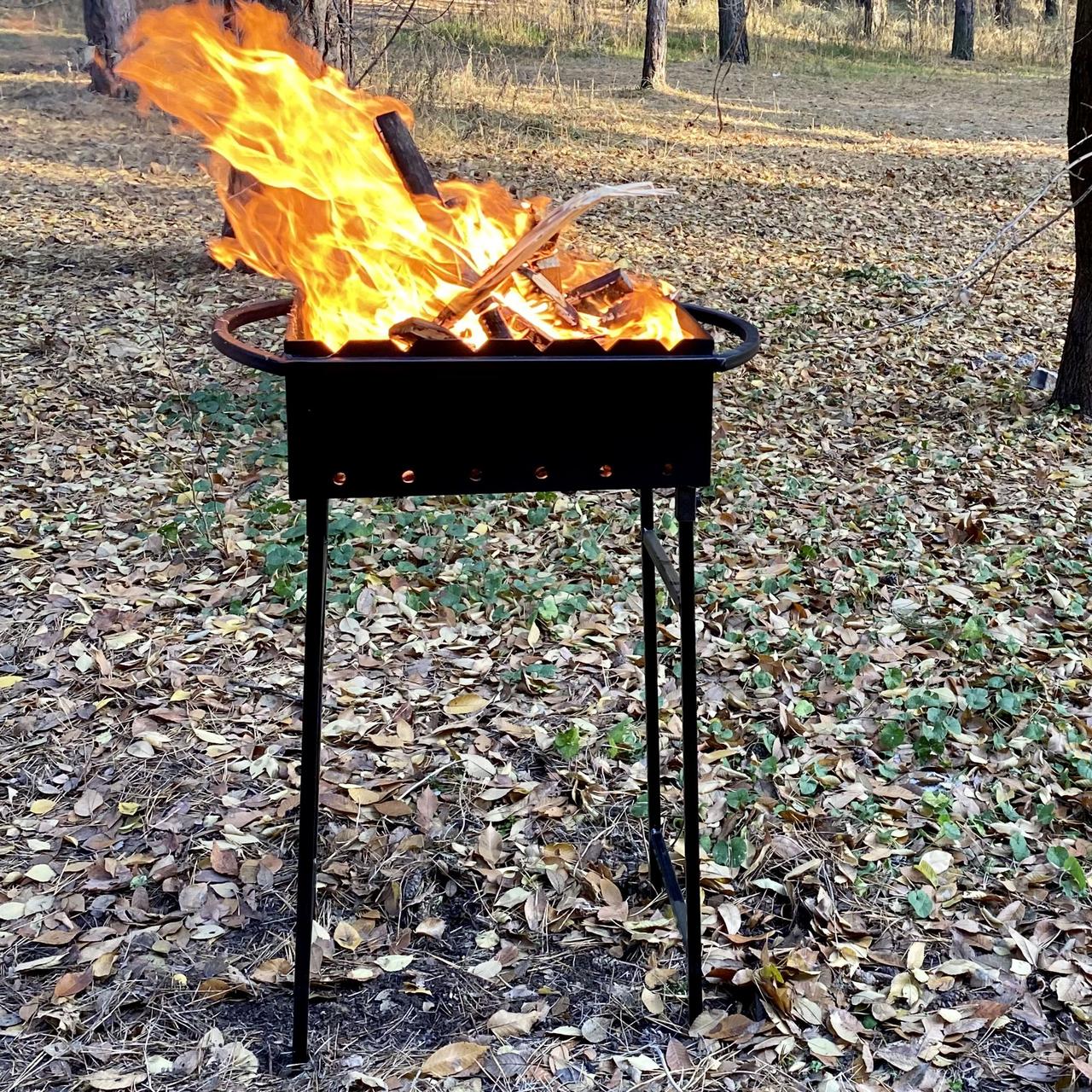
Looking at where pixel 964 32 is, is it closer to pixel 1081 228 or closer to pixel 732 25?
pixel 732 25

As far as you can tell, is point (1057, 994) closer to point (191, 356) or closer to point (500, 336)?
point (500, 336)

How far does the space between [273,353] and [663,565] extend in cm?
92

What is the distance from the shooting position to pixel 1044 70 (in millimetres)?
18844

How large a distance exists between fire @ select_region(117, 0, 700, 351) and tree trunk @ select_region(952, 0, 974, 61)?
1984 cm

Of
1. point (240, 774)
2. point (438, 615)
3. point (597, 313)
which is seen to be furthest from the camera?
point (438, 615)

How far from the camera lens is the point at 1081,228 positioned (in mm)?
5211

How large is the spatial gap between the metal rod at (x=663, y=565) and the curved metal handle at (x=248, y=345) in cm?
87

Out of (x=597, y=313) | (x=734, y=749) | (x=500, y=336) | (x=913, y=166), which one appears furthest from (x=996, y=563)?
(x=913, y=166)

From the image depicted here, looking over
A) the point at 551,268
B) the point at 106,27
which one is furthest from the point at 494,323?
the point at 106,27

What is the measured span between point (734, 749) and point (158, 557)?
2288 mm

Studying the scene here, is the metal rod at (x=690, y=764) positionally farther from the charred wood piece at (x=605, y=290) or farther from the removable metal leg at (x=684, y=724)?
the charred wood piece at (x=605, y=290)

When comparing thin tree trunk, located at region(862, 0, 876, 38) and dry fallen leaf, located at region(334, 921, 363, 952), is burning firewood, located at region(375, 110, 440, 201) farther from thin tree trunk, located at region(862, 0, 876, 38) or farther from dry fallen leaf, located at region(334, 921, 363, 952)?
thin tree trunk, located at region(862, 0, 876, 38)

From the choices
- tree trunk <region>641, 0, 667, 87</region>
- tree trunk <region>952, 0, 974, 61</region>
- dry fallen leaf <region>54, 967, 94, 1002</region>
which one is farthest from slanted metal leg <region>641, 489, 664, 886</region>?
tree trunk <region>952, 0, 974, 61</region>

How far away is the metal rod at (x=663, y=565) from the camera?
224 cm
